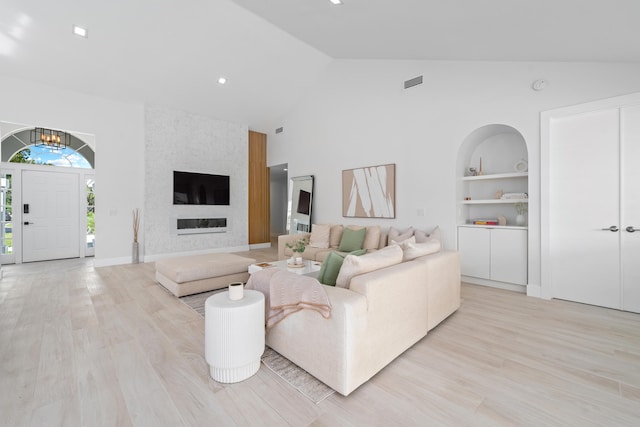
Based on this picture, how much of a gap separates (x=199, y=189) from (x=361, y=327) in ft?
19.5

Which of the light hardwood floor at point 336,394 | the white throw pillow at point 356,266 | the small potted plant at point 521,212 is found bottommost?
the light hardwood floor at point 336,394

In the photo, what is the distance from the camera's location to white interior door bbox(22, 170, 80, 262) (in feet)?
19.3

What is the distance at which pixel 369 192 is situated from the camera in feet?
17.5

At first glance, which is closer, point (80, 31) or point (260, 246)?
point (80, 31)

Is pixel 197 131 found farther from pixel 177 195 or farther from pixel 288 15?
pixel 288 15

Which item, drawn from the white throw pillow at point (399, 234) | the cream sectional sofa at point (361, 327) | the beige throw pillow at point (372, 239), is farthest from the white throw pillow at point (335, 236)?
the cream sectional sofa at point (361, 327)

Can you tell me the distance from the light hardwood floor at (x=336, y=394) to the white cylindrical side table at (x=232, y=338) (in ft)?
0.28

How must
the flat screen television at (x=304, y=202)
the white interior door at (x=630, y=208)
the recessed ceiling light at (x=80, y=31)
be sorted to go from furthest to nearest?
the flat screen television at (x=304, y=202) < the recessed ceiling light at (x=80, y=31) < the white interior door at (x=630, y=208)

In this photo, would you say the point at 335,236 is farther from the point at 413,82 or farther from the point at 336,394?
the point at 336,394

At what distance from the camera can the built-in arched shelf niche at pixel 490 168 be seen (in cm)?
407

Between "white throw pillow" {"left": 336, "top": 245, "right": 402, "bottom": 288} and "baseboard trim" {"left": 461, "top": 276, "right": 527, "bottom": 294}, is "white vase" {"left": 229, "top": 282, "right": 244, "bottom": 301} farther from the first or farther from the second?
"baseboard trim" {"left": 461, "top": 276, "right": 527, "bottom": 294}

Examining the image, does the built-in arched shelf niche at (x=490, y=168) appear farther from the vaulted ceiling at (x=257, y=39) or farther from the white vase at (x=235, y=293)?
the white vase at (x=235, y=293)

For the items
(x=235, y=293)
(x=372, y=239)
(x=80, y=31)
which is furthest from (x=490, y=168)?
(x=80, y=31)

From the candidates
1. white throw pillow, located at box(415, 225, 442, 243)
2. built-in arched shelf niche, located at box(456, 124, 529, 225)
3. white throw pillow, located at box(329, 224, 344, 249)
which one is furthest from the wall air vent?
white throw pillow, located at box(329, 224, 344, 249)
